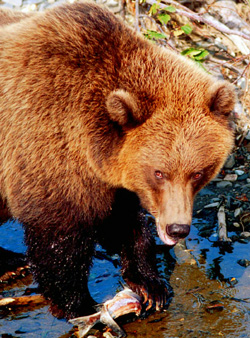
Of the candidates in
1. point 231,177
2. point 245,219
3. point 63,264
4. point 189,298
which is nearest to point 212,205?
point 245,219

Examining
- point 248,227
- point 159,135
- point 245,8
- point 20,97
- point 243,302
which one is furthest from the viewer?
point 245,8

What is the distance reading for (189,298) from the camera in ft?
17.3

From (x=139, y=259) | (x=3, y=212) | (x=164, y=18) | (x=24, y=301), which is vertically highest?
(x=164, y=18)

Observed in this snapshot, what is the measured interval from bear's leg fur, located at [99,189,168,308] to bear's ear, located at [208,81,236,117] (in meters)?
1.44

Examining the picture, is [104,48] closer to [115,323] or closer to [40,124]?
Result: [40,124]

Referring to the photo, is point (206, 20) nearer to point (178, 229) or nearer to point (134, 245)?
point (134, 245)

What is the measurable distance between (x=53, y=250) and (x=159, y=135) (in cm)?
146

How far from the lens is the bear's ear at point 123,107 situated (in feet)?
13.9

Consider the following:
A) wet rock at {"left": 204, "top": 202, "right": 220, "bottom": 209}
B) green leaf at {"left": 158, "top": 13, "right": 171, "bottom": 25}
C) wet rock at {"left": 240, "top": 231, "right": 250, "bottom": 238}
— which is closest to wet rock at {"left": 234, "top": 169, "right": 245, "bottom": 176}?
wet rock at {"left": 204, "top": 202, "right": 220, "bottom": 209}

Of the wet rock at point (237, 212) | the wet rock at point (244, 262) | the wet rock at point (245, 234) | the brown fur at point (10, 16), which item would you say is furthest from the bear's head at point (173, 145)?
the wet rock at point (237, 212)

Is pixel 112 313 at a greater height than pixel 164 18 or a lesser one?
A: lesser

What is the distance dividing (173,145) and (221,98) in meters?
0.59

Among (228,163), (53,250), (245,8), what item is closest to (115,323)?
(53,250)

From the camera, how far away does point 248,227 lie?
6.62m
